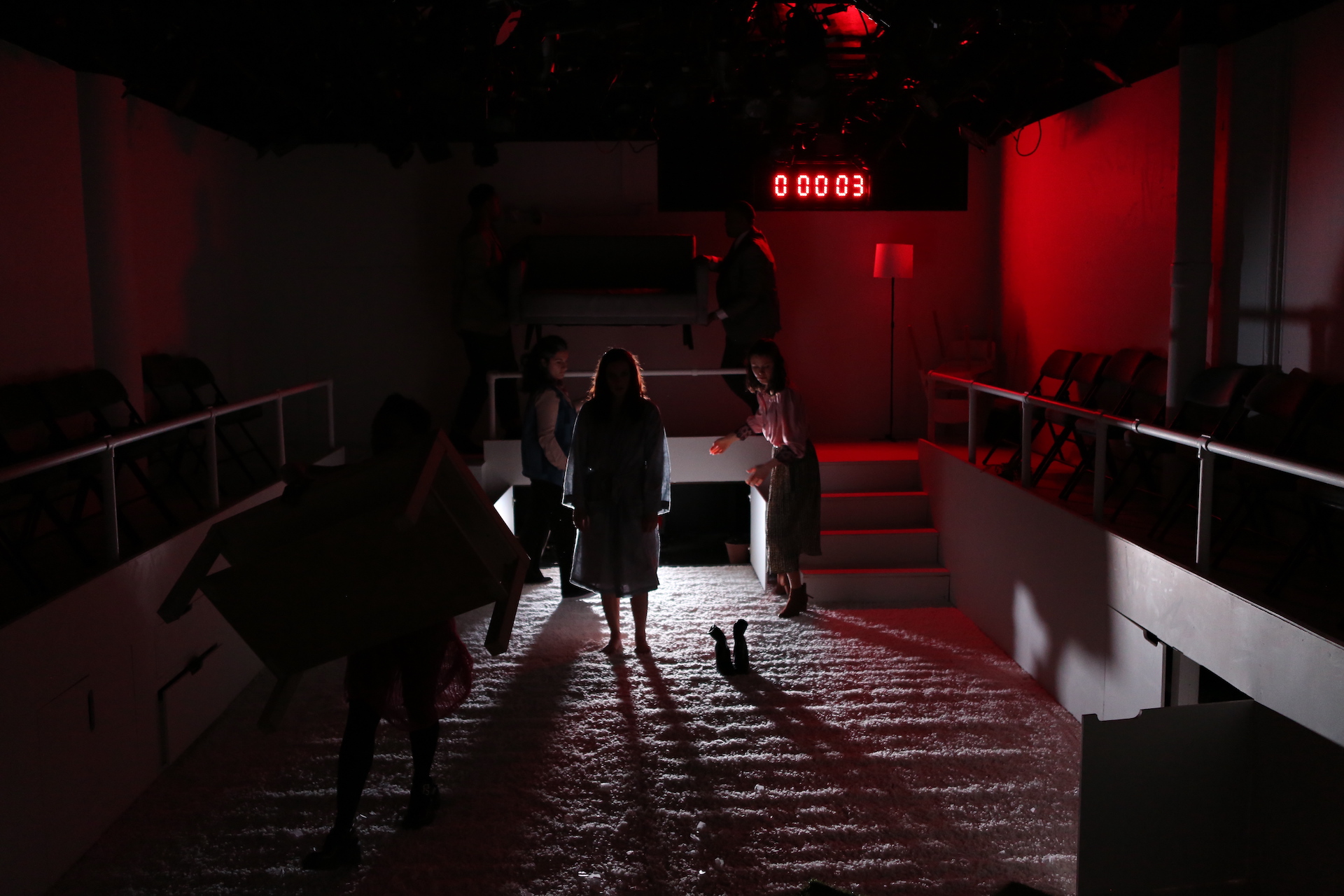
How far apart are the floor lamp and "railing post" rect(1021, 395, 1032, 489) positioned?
3.22 metres

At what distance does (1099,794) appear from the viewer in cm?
265

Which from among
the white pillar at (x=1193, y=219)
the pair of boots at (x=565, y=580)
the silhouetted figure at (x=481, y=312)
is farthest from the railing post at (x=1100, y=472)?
the silhouetted figure at (x=481, y=312)

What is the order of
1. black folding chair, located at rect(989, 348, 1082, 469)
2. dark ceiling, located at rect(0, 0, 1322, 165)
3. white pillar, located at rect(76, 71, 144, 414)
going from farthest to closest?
black folding chair, located at rect(989, 348, 1082, 469) → white pillar, located at rect(76, 71, 144, 414) → dark ceiling, located at rect(0, 0, 1322, 165)

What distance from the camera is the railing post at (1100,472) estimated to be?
4145 millimetres

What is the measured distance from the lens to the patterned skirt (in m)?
5.70

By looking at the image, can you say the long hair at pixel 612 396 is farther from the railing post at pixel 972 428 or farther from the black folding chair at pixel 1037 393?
the black folding chair at pixel 1037 393

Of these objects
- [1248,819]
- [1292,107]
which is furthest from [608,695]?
[1292,107]

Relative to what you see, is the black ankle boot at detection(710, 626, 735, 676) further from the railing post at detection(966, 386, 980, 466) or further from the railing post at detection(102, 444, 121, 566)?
the railing post at detection(102, 444, 121, 566)

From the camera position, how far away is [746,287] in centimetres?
702

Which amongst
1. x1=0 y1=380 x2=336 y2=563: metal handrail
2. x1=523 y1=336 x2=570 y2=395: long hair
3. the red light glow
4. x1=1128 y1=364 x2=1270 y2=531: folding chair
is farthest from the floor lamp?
x1=0 y1=380 x2=336 y2=563: metal handrail

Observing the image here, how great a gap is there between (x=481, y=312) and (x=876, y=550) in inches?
125

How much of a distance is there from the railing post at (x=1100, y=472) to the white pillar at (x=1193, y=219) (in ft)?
4.47

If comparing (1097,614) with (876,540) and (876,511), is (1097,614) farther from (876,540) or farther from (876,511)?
(876,511)

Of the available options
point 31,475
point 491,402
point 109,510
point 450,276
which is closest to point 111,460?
point 109,510
